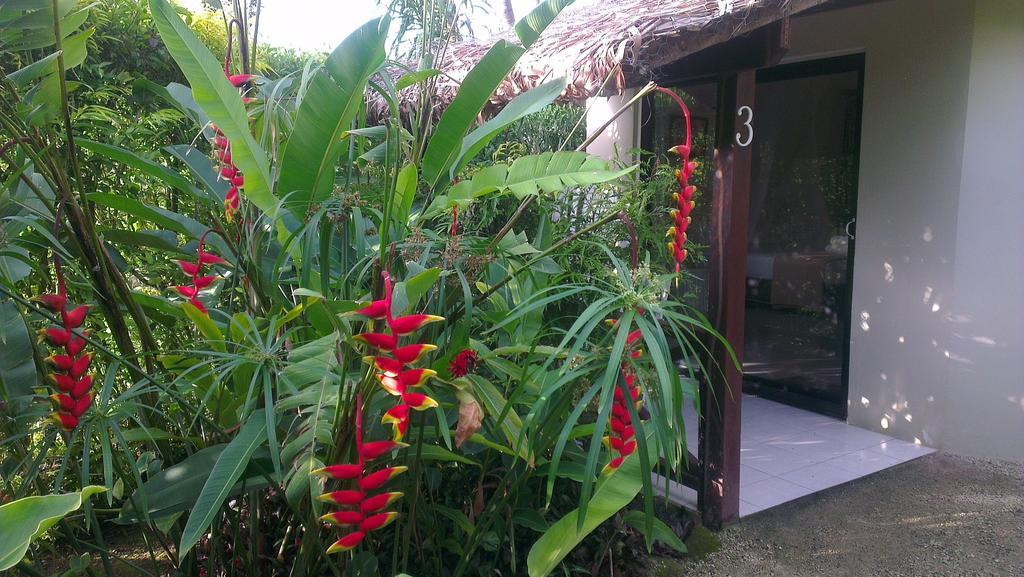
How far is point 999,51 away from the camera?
4062 mm

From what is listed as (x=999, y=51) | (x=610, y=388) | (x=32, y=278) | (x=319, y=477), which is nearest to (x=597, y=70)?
(x=610, y=388)

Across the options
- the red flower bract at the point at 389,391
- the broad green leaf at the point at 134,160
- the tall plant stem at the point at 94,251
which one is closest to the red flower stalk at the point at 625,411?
the red flower bract at the point at 389,391

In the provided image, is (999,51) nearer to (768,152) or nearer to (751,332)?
(768,152)

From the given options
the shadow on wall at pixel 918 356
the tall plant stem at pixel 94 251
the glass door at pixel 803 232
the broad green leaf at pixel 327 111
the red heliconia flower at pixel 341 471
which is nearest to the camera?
the red heliconia flower at pixel 341 471

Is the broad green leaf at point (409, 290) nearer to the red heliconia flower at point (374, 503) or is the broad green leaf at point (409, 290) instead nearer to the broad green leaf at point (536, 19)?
the red heliconia flower at point (374, 503)

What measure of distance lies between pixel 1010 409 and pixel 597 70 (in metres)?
3.18

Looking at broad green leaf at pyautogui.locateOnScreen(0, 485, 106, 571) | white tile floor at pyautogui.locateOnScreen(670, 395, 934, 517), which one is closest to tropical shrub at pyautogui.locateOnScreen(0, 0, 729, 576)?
broad green leaf at pyautogui.locateOnScreen(0, 485, 106, 571)

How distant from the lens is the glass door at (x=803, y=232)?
4.77 m

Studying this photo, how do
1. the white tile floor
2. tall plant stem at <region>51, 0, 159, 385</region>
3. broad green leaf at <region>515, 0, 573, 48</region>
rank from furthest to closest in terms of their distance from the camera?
1. the white tile floor
2. broad green leaf at <region>515, 0, 573, 48</region>
3. tall plant stem at <region>51, 0, 159, 385</region>

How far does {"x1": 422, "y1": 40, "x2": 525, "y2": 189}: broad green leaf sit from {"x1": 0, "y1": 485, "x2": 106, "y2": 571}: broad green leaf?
1.13 m

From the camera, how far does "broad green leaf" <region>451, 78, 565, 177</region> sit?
2.02 meters

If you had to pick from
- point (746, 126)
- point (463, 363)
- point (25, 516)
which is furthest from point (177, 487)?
point (746, 126)

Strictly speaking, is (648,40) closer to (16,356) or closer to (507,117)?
(507,117)

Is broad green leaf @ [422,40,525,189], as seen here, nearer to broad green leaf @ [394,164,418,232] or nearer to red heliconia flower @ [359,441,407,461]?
broad green leaf @ [394,164,418,232]
